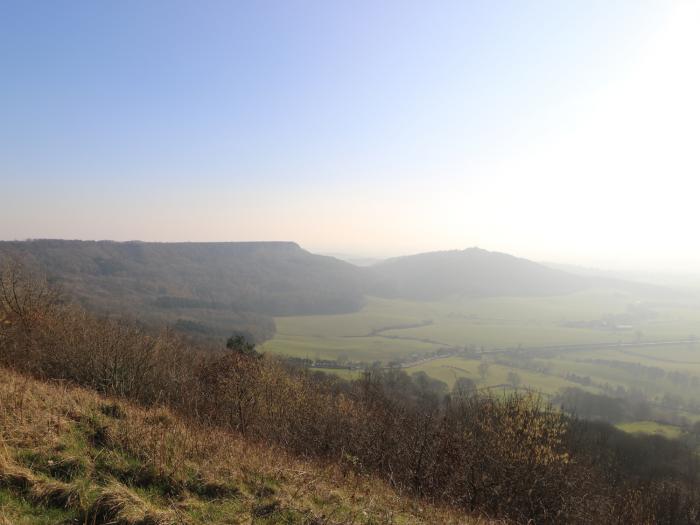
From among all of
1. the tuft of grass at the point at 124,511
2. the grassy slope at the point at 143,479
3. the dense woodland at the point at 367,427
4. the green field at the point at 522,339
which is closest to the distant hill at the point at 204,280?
the green field at the point at 522,339

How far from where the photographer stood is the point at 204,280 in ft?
492

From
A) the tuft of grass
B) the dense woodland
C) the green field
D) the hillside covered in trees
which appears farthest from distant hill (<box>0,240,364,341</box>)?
the tuft of grass

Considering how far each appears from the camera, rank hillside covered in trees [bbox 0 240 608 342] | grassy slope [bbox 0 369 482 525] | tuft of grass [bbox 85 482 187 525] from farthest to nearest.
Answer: hillside covered in trees [bbox 0 240 608 342]
grassy slope [bbox 0 369 482 525]
tuft of grass [bbox 85 482 187 525]

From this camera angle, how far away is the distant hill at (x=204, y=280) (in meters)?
98.1

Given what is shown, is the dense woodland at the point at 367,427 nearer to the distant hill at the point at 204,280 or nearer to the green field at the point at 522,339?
the green field at the point at 522,339

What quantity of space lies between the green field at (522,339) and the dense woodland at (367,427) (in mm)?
38900

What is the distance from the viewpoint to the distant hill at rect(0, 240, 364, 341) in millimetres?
98062

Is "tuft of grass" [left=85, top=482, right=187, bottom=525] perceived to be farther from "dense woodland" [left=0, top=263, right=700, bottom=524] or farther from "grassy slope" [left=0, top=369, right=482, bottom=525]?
"dense woodland" [left=0, top=263, right=700, bottom=524]

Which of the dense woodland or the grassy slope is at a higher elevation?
the grassy slope

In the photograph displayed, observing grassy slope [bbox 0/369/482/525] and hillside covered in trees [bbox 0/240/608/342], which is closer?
grassy slope [bbox 0/369/482/525]

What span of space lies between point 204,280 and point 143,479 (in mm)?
152964

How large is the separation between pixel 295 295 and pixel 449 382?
8734 centimetres

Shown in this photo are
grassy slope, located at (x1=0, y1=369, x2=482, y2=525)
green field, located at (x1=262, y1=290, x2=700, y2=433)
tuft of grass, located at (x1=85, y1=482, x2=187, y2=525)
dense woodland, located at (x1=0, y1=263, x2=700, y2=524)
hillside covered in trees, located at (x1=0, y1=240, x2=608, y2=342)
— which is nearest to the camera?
tuft of grass, located at (x1=85, y1=482, x2=187, y2=525)

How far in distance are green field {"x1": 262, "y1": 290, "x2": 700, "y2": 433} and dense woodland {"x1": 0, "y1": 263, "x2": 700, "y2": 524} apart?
128ft
